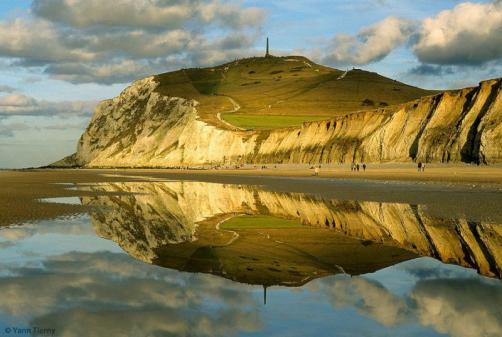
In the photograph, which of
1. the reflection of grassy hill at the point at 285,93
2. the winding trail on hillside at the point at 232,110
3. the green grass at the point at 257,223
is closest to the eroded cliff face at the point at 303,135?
the winding trail on hillside at the point at 232,110

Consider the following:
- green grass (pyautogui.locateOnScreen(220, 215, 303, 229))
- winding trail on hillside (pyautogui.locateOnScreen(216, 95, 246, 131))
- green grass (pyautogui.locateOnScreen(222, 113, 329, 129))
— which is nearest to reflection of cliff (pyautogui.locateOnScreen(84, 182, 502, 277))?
green grass (pyautogui.locateOnScreen(220, 215, 303, 229))

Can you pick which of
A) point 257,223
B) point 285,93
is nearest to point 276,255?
point 257,223

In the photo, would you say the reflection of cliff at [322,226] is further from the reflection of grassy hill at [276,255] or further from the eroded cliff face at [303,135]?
the eroded cliff face at [303,135]

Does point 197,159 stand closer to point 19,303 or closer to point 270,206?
point 270,206

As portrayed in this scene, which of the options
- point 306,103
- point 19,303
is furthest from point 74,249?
point 306,103

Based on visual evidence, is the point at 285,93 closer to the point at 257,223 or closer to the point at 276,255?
the point at 257,223

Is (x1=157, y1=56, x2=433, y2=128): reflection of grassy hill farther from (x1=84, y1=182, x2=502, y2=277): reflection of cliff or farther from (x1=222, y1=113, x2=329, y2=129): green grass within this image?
(x1=84, y1=182, x2=502, y2=277): reflection of cliff
